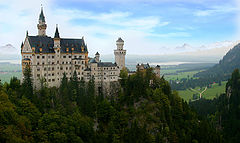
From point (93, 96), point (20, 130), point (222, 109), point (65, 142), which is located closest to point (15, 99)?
point (20, 130)

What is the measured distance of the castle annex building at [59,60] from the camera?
93000mm

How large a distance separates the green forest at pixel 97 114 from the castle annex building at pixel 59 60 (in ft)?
13.0

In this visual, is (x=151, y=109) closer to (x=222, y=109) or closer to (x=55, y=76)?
(x=55, y=76)

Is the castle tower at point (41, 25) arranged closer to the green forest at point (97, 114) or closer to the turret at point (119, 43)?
the green forest at point (97, 114)

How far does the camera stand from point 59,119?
78.4 meters

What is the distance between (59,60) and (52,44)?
7.19 meters

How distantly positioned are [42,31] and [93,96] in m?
36.6

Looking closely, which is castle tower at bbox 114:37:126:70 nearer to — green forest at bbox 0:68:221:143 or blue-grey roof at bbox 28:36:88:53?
green forest at bbox 0:68:221:143

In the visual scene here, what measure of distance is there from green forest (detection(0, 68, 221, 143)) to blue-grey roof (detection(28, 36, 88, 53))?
12025 mm

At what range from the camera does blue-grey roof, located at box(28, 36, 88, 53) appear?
9400 cm

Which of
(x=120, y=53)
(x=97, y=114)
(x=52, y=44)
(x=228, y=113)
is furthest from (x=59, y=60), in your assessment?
(x=228, y=113)

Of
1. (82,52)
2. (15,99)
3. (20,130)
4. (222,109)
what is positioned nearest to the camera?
(20,130)

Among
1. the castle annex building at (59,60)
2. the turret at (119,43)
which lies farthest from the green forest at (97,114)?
the turret at (119,43)

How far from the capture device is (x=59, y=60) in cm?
9725
